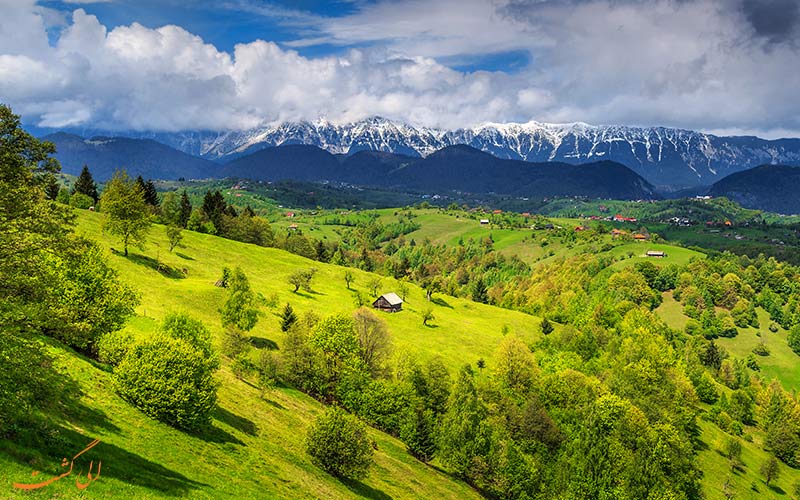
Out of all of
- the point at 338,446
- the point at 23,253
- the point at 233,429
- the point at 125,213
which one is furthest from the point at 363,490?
the point at 125,213

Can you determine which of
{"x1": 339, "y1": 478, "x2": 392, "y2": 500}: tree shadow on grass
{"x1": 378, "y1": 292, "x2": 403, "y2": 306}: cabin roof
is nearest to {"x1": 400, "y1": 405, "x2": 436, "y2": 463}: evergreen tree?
{"x1": 339, "y1": 478, "x2": 392, "y2": 500}: tree shadow on grass

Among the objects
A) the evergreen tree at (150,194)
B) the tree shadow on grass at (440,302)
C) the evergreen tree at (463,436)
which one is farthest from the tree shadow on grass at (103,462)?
the evergreen tree at (150,194)

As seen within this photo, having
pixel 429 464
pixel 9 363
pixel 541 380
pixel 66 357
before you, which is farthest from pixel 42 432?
pixel 541 380

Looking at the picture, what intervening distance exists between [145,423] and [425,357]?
71.0 meters

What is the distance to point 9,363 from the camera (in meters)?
23.5

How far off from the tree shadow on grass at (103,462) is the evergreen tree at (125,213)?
81331 mm

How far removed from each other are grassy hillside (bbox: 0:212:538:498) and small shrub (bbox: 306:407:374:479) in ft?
4.49

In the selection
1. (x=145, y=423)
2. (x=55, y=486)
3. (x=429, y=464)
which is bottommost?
(x=429, y=464)

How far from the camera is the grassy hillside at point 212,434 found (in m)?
29.6

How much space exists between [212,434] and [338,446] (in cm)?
1261

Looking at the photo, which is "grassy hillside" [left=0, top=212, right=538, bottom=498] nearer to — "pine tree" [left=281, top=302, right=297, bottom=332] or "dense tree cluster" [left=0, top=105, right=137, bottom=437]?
"pine tree" [left=281, top=302, right=297, bottom=332]

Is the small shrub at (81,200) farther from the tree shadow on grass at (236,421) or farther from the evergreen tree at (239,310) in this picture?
the tree shadow on grass at (236,421)

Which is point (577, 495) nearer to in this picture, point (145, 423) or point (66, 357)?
point (145, 423)

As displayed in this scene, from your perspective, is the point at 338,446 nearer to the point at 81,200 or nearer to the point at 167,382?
the point at 167,382
